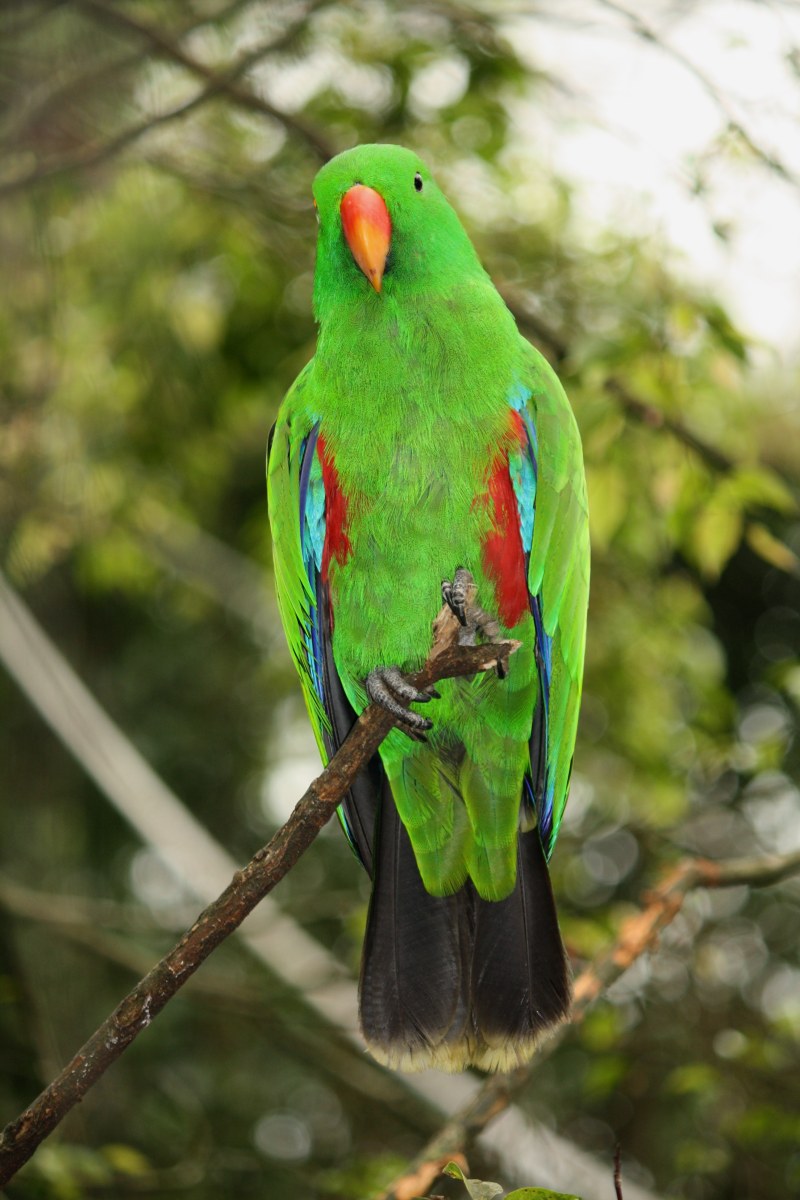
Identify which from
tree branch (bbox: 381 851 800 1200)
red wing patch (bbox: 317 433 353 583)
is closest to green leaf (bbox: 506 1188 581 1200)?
tree branch (bbox: 381 851 800 1200)

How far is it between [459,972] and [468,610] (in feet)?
2.52

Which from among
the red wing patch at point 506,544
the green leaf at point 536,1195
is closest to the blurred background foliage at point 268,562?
the red wing patch at point 506,544

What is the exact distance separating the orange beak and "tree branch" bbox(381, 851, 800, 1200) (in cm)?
155

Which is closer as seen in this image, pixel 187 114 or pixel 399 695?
pixel 399 695

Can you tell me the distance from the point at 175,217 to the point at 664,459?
2.03 metres

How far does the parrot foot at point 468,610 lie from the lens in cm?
213

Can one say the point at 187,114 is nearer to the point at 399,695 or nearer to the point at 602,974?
the point at 399,695

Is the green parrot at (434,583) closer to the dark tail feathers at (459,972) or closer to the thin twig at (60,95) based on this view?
the dark tail feathers at (459,972)

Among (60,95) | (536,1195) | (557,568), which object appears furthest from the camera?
(557,568)

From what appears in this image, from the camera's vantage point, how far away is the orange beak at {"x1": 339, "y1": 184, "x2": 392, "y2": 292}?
7.21ft

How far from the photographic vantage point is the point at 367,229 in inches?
86.9

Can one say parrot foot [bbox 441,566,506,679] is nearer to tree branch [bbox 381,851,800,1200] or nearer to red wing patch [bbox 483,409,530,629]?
red wing patch [bbox 483,409,530,629]

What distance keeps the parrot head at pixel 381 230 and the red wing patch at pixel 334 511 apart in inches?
13.6

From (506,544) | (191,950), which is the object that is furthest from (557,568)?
(191,950)
